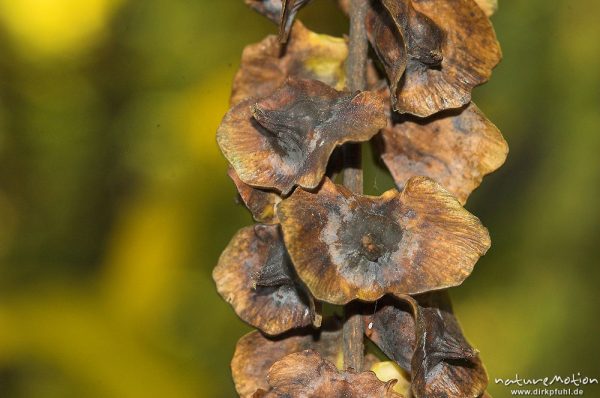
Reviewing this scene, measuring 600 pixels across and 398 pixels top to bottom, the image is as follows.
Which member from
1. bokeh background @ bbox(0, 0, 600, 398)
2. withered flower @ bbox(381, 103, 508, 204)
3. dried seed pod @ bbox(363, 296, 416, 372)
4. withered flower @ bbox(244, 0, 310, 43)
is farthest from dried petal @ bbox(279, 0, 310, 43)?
bokeh background @ bbox(0, 0, 600, 398)

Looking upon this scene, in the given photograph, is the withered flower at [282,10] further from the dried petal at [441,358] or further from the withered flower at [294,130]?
the dried petal at [441,358]

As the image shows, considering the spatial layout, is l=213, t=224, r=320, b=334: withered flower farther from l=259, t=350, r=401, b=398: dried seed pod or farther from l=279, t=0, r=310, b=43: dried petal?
l=279, t=0, r=310, b=43: dried petal

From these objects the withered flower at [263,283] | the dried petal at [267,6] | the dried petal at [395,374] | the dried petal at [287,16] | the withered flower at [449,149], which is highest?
the dried petal at [267,6]

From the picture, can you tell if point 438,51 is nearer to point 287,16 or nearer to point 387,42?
point 387,42

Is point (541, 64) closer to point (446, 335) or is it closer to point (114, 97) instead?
point (114, 97)

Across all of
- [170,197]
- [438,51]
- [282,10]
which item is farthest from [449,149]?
[170,197]

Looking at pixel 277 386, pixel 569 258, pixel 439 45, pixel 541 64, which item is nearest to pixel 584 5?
pixel 541 64

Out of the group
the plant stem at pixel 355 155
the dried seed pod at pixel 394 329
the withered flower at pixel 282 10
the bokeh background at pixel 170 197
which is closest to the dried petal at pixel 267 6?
the withered flower at pixel 282 10

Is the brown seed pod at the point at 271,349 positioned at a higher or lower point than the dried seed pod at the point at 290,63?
lower
